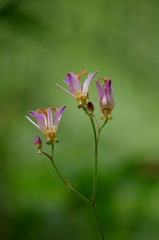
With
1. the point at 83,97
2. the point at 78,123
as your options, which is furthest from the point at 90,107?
the point at 78,123

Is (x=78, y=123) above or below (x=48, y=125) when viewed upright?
above

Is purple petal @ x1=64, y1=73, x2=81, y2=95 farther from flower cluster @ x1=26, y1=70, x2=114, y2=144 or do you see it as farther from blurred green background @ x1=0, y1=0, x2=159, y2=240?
blurred green background @ x1=0, y1=0, x2=159, y2=240

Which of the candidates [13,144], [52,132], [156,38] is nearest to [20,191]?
[13,144]

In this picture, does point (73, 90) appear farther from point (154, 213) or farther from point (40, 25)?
point (154, 213)

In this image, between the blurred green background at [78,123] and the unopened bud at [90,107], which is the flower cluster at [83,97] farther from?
the blurred green background at [78,123]

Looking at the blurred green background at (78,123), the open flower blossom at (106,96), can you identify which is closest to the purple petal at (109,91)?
the open flower blossom at (106,96)

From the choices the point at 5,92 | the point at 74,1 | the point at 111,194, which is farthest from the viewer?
the point at 74,1

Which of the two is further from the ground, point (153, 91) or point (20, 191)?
point (153, 91)

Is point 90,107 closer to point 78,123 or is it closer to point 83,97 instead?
point 83,97

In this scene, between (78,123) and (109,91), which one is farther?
(78,123)
